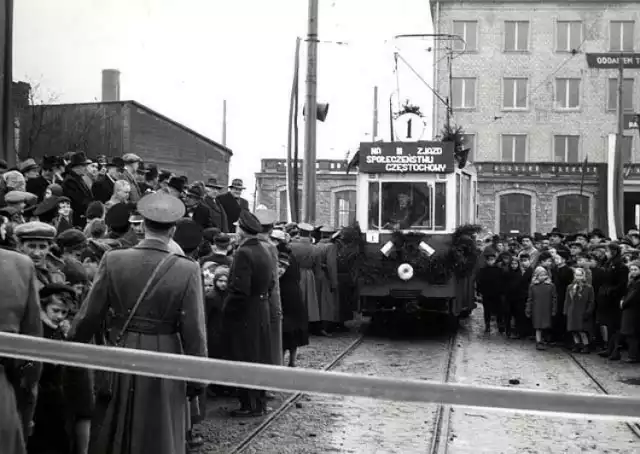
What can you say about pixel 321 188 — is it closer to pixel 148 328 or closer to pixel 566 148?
pixel 566 148

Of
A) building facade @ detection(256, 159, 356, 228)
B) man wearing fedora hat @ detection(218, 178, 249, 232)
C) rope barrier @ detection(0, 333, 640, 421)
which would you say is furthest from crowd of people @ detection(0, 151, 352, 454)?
building facade @ detection(256, 159, 356, 228)

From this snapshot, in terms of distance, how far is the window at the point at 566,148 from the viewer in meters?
49.6

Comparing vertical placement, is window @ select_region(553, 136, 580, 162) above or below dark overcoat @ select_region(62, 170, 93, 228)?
above

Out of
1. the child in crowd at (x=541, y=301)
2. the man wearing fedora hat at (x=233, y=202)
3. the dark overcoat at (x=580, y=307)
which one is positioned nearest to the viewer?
the dark overcoat at (x=580, y=307)

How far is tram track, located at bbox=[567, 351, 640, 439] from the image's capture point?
8648 mm

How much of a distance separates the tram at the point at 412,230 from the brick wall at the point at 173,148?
7.47 meters

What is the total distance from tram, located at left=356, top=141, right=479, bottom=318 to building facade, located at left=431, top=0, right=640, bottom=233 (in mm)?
34393

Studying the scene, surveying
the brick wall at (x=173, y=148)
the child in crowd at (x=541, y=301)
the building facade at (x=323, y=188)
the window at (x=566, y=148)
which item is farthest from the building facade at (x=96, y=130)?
the window at (x=566, y=148)

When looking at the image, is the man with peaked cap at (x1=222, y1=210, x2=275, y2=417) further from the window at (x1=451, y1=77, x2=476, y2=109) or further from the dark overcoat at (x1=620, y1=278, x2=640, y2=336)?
the window at (x1=451, y1=77, x2=476, y2=109)

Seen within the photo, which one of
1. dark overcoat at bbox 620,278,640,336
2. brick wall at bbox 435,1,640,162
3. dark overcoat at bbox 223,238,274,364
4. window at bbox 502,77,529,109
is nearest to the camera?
dark overcoat at bbox 223,238,274,364

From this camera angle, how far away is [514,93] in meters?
50.2

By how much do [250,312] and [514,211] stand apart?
36345 millimetres

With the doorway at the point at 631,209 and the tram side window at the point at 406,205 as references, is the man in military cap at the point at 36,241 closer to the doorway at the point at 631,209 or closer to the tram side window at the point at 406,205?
the tram side window at the point at 406,205

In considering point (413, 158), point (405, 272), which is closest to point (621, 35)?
point (413, 158)
